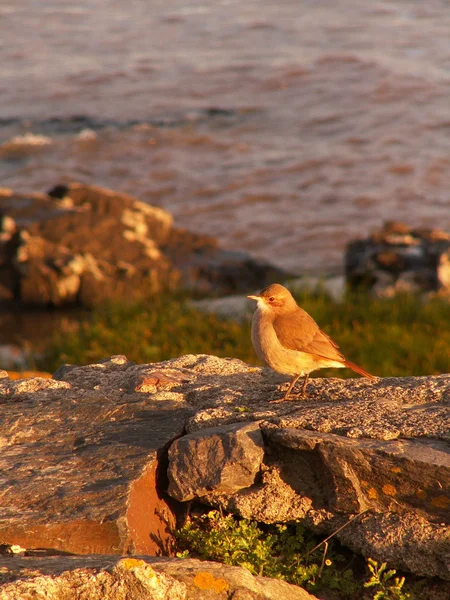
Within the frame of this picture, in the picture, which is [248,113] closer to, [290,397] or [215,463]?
[290,397]

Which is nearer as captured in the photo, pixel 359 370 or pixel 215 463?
pixel 215 463

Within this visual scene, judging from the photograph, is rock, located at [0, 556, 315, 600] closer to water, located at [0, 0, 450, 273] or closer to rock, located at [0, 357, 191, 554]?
rock, located at [0, 357, 191, 554]

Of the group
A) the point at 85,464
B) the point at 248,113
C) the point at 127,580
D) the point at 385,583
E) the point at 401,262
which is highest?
the point at 127,580

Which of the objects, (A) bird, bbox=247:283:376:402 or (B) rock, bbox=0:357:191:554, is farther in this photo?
(A) bird, bbox=247:283:376:402

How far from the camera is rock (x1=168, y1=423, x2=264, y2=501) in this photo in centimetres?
380

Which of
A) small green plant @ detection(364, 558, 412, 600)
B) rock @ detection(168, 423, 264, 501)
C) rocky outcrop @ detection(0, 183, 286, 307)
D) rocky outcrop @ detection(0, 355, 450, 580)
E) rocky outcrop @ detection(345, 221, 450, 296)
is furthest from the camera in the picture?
rocky outcrop @ detection(0, 183, 286, 307)

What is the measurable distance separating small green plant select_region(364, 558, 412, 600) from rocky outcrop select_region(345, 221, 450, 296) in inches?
258

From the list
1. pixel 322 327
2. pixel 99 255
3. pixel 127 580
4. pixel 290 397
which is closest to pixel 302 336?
pixel 290 397

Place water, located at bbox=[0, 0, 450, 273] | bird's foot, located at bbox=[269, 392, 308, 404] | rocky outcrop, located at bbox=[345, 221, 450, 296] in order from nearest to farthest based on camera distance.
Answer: bird's foot, located at bbox=[269, 392, 308, 404] → rocky outcrop, located at bbox=[345, 221, 450, 296] → water, located at bbox=[0, 0, 450, 273]

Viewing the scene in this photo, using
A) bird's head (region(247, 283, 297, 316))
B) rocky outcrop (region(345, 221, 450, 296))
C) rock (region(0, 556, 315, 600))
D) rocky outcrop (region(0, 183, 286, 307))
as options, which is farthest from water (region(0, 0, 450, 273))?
rock (region(0, 556, 315, 600))

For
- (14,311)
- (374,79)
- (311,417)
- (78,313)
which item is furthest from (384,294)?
(374,79)

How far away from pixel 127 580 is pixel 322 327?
613 centimetres

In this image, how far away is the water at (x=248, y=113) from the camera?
53.6 ft

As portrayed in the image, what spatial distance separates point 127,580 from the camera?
9.75 feet
